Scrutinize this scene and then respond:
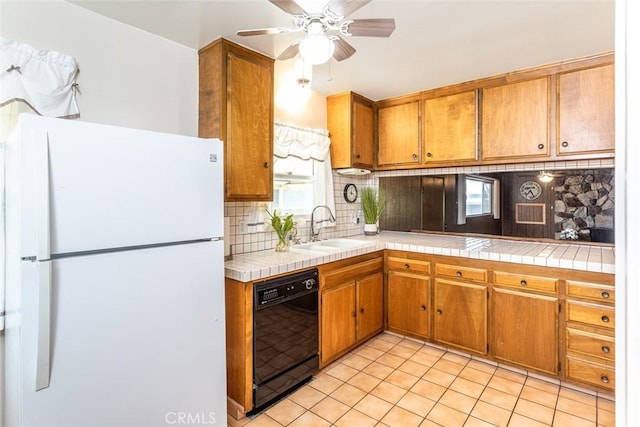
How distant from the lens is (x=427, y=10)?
1.85 meters

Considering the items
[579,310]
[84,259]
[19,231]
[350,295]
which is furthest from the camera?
A: [350,295]

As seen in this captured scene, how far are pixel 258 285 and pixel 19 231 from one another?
1161 mm

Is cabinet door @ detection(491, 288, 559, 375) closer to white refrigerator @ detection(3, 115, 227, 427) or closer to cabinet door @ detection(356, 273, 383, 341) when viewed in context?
cabinet door @ detection(356, 273, 383, 341)

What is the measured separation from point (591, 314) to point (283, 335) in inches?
80.5

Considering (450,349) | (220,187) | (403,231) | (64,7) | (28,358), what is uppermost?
(64,7)

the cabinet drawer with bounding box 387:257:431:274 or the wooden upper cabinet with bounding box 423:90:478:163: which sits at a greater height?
the wooden upper cabinet with bounding box 423:90:478:163

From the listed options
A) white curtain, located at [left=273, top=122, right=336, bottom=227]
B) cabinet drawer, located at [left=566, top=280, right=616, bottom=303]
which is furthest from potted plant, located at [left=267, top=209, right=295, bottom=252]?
cabinet drawer, located at [left=566, top=280, right=616, bottom=303]

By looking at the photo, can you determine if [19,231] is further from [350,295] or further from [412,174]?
[412,174]

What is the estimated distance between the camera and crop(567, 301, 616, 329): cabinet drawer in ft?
6.96

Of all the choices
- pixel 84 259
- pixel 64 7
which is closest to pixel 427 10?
pixel 64 7

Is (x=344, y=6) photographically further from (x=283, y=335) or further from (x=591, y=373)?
(x=591, y=373)

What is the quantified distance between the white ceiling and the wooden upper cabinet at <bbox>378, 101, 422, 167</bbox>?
1.88ft

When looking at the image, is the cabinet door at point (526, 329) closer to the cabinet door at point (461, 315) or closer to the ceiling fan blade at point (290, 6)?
the cabinet door at point (461, 315)

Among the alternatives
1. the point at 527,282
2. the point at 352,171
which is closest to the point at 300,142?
the point at 352,171
